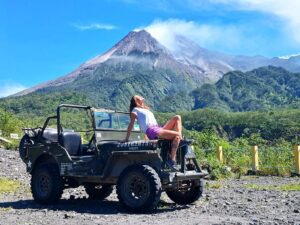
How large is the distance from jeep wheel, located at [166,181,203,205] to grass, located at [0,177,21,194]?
17.1 ft

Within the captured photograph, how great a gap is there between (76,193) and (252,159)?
9.50 m

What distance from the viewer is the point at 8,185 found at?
49.3 feet

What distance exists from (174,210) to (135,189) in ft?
2.97

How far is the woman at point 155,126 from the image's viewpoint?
9.51m

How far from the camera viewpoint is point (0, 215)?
9.38 meters

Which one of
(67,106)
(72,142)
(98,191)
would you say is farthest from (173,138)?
(98,191)

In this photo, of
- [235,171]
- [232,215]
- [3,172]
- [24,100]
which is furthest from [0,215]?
[24,100]

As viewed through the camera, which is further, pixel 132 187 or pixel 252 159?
pixel 252 159

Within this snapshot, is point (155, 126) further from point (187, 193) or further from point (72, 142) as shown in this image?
point (72, 142)

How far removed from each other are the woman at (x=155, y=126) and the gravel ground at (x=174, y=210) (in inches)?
45.7

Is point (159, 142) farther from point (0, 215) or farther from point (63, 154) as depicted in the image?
point (0, 215)

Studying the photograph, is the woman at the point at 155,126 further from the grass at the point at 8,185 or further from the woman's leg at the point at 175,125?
the grass at the point at 8,185

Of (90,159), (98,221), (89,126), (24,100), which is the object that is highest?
(24,100)

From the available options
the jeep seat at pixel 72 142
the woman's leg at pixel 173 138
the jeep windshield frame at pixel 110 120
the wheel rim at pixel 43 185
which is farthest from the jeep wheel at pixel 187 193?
the wheel rim at pixel 43 185
